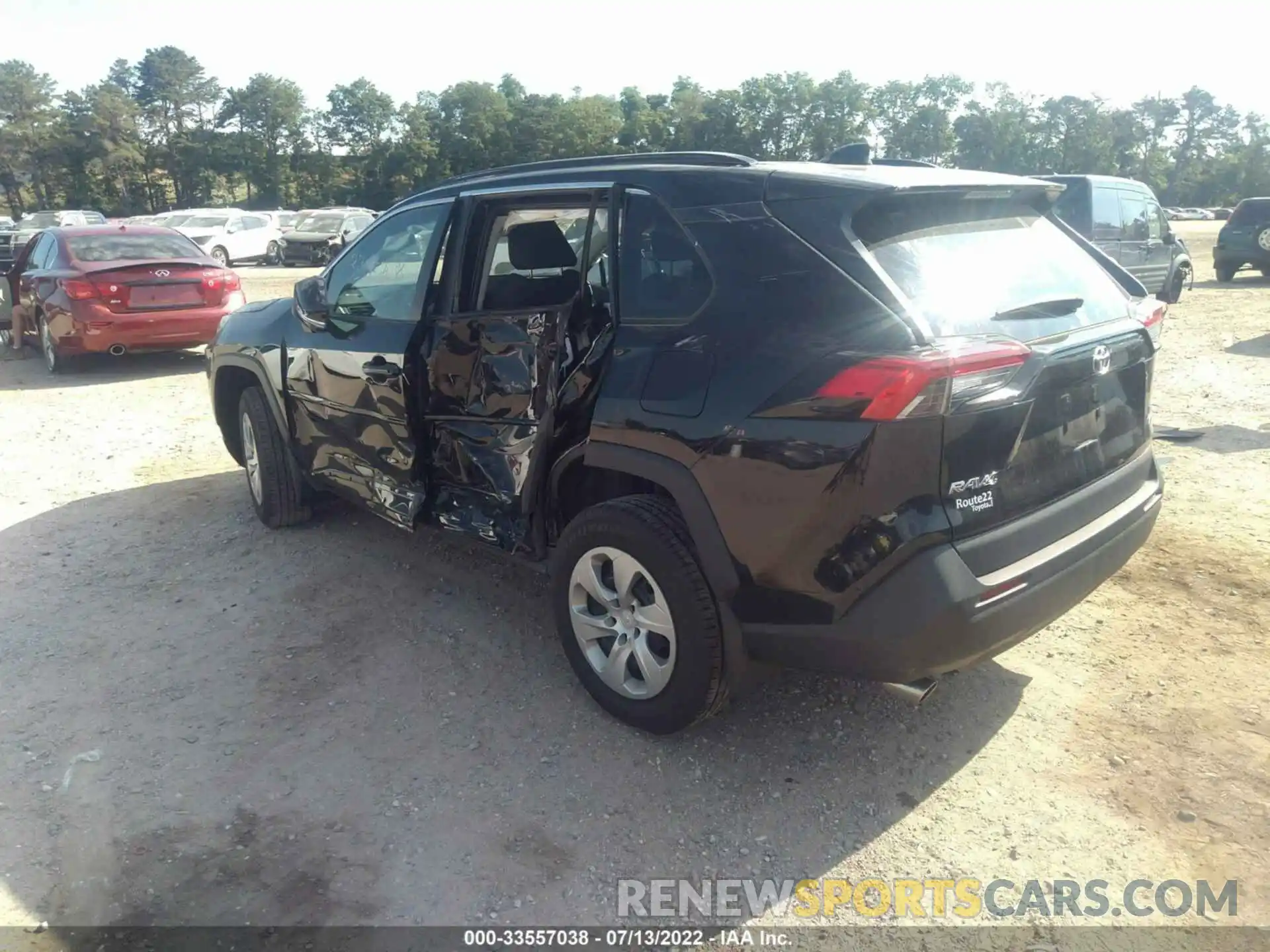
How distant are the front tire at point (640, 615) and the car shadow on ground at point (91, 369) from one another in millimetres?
8561

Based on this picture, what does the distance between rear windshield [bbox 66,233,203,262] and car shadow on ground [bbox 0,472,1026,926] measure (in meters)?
6.80

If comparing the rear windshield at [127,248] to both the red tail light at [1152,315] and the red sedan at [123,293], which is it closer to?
the red sedan at [123,293]

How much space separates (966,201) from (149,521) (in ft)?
16.1

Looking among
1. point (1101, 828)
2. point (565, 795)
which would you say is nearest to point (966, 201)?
point (1101, 828)

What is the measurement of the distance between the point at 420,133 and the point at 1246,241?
5982 centimetres

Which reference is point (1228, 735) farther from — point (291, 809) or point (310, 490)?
point (310, 490)

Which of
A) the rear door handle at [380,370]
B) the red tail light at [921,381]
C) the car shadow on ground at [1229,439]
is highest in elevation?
the red tail light at [921,381]

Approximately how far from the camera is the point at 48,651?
163 inches

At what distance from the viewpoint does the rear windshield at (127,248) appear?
10.3 metres

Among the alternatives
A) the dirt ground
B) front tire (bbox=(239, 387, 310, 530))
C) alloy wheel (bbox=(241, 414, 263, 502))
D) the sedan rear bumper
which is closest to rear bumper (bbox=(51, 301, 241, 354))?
the sedan rear bumper

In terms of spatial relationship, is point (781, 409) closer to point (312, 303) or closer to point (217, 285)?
point (312, 303)

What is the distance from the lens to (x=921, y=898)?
2.65 m

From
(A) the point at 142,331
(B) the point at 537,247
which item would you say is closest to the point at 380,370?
(B) the point at 537,247

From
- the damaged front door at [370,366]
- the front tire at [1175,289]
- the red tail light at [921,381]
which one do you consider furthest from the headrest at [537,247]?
the front tire at [1175,289]
